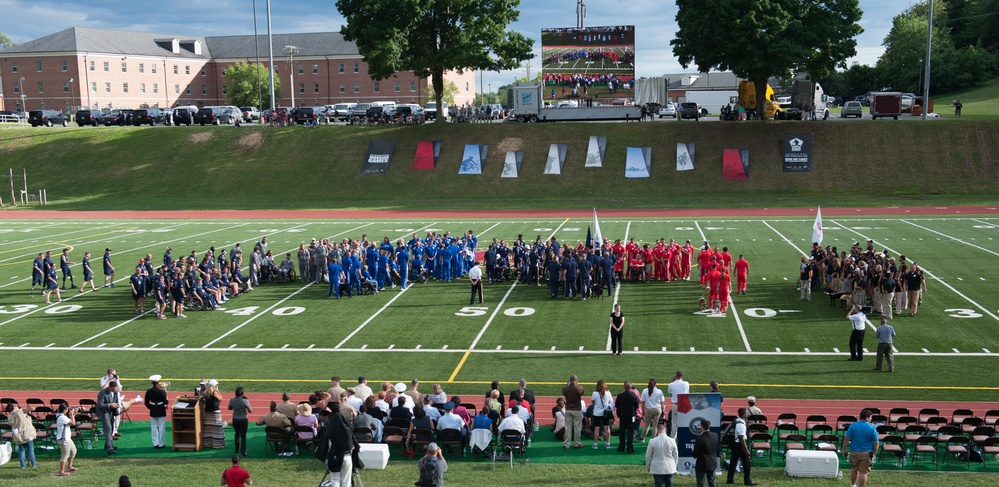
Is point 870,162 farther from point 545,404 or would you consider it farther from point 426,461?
point 426,461

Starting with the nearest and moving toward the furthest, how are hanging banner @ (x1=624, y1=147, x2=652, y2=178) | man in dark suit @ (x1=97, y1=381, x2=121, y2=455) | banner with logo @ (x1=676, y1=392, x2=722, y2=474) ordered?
banner with logo @ (x1=676, y1=392, x2=722, y2=474)
man in dark suit @ (x1=97, y1=381, x2=121, y2=455)
hanging banner @ (x1=624, y1=147, x2=652, y2=178)

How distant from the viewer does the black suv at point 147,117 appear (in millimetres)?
72688

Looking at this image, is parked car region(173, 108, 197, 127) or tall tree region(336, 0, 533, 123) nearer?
tall tree region(336, 0, 533, 123)

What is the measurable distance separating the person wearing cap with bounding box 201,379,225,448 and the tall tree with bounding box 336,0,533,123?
47.6m

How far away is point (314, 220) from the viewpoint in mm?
46281

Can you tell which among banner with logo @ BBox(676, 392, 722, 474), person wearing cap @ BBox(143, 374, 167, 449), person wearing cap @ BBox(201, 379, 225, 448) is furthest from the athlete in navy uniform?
banner with logo @ BBox(676, 392, 722, 474)

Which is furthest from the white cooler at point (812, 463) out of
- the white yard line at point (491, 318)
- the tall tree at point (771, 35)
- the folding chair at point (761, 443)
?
the tall tree at point (771, 35)

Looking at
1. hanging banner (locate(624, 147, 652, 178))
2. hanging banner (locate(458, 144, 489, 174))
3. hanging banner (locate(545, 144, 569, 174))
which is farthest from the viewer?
hanging banner (locate(458, 144, 489, 174))

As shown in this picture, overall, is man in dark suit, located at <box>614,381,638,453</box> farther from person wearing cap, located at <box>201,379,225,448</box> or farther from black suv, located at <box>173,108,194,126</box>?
black suv, located at <box>173,108,194,126</box>

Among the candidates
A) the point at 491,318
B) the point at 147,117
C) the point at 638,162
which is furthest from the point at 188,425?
the point at 147,117

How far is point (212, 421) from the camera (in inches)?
565

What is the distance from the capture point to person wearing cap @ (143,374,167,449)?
14.1 m

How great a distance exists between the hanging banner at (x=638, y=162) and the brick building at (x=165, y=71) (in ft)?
195

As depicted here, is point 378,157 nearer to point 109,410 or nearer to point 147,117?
point 147,117
